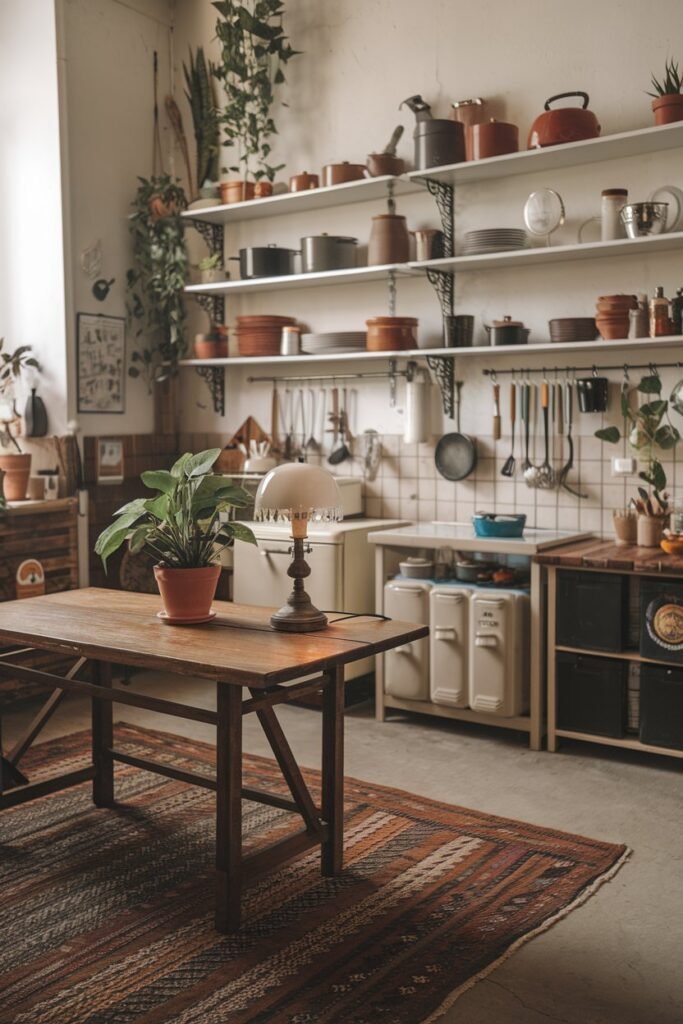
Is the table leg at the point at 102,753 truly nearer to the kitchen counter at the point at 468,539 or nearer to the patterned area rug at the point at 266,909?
the patterned area rug at the point at 266,909

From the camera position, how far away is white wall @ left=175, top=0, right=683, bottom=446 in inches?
181

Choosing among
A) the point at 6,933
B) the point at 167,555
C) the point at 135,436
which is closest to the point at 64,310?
the point at 135,436

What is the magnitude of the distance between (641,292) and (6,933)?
3549 mm

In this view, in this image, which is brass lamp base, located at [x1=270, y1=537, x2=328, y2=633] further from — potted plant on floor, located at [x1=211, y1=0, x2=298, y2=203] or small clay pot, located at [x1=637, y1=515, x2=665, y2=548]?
potted plant on floor, located at [x1=211, y1=0, x2=298, y2=203]

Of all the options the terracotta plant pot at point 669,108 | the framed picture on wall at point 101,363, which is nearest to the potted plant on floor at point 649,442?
the terracotta plant pot at point 669,108

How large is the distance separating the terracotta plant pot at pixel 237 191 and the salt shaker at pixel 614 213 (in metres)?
2.02

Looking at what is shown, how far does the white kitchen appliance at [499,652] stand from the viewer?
4363 millimetres

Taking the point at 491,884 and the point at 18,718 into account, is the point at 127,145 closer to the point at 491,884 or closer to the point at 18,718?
the point at 18,718

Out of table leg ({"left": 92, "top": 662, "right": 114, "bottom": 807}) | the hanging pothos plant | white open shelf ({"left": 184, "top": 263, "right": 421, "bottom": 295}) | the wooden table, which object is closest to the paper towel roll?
white open shelf ({"left": 184, "top": 263, "right": 421, "bottom": 295})

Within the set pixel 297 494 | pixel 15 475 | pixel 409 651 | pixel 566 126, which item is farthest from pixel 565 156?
pixel 15 475

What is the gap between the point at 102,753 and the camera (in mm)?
3732

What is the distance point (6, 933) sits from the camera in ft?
9.20

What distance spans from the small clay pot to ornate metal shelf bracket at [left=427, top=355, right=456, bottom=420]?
47.6 inches

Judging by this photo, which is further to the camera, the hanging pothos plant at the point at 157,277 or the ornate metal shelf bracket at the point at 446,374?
the hanging pothos plant at the point at 157,277
